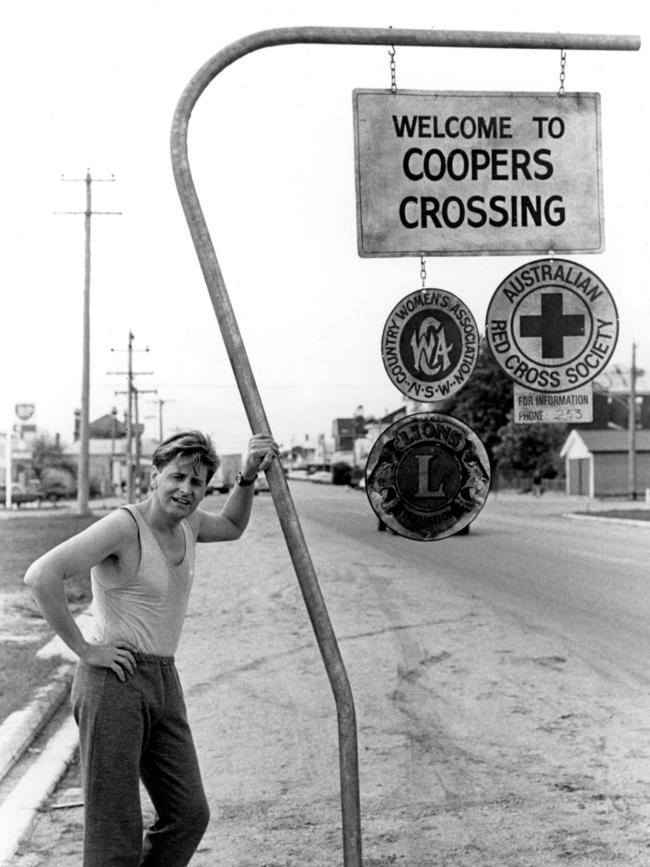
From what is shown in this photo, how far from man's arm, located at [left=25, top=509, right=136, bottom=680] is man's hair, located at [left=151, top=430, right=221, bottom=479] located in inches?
12.4

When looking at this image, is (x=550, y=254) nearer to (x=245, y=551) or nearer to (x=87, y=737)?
(x=87, y=737)

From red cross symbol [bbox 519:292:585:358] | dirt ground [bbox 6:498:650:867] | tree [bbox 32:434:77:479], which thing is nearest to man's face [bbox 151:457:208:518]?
red cross symbol [bbox 519:292:585:358]

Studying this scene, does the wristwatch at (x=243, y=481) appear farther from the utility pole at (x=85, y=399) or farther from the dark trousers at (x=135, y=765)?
the utility pole at (x=85, y=399)

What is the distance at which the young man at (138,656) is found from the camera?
3389 mm

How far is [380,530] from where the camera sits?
2556cm

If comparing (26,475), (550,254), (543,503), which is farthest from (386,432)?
(26,475)

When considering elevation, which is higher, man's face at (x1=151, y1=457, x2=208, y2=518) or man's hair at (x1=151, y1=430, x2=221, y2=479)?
man's hair at (x1=151, y1=430, x2=221, y2=479)

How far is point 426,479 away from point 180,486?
895mm

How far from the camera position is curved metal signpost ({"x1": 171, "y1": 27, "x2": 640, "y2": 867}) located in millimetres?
3355

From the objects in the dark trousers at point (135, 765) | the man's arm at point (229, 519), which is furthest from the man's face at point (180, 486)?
the dark trousers at point (135, 765)

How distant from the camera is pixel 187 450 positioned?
3.68 m

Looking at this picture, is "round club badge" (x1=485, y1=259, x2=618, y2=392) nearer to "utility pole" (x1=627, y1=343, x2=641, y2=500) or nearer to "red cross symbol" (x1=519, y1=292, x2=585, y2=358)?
"red cross symbol" (x1=519, y1=292, x2=585, y2=358)

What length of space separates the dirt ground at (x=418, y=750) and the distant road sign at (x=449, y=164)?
2.59 metres

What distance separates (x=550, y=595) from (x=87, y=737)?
1047 centimetres
